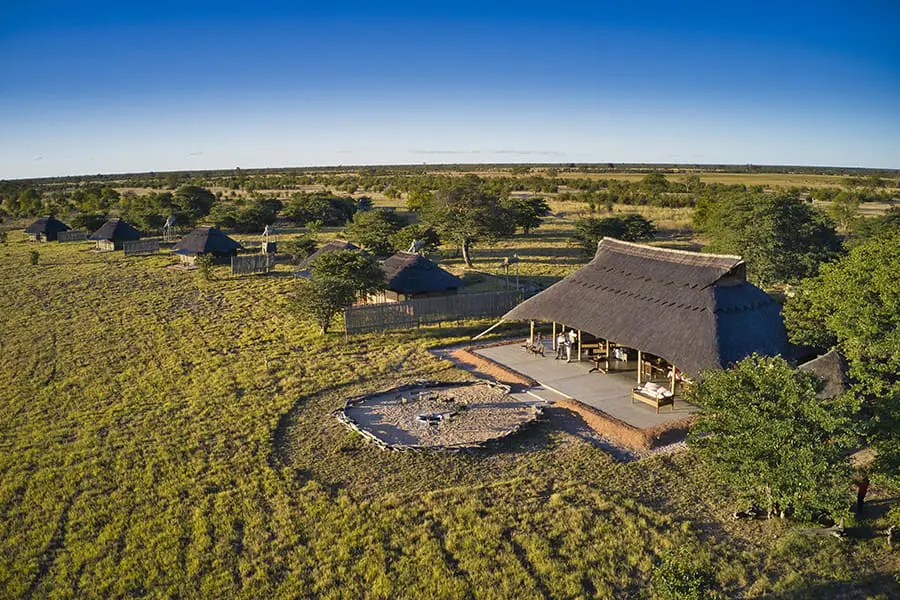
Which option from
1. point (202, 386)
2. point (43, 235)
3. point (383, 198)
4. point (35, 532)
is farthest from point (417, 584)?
point (383, 198)

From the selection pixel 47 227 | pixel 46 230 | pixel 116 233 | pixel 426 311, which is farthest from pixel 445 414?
pixel 47 227

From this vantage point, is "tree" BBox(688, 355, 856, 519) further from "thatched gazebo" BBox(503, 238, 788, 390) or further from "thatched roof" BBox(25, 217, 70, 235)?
"thatched roof" BBox(25, 217, 70, 235)

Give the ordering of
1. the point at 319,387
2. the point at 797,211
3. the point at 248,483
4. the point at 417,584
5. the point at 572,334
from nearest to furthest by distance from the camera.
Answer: the point at 417,584
the point at 248,483
the point at 319,387
the point at 572,334
the point at 797,211

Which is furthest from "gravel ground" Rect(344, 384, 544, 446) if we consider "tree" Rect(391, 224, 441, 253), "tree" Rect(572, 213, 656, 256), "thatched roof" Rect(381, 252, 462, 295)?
"tree" Rect(572, 213, 656, 256)

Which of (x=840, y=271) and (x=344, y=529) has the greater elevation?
(x=840, y=271)

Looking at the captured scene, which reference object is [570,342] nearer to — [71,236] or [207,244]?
[207,244]

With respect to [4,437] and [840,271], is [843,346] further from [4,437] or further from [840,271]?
[4,437]
